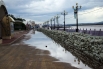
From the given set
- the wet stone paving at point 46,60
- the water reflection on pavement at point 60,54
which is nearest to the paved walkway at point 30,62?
the wet stone paving at point 46,60

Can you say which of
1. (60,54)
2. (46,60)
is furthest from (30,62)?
(60,54)

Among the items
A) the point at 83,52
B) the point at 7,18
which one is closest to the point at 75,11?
the point at 7,18

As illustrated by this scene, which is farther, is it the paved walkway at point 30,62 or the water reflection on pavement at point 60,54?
the water reflection on pavement at point 60,54

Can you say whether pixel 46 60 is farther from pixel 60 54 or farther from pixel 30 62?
pixel 60 54

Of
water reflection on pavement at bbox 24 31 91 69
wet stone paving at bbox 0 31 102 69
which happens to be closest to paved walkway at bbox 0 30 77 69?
wet stone paving at bbox 0 31 102 69

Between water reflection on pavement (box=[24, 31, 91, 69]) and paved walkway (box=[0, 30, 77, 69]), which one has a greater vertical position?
paved walkway (box=[0, 30, 77, 69])

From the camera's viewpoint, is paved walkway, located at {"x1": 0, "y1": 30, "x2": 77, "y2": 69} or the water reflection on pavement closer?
paved walkway, located at {"x1": 0, "y1": 30, "x2": 77, "y2": 69}

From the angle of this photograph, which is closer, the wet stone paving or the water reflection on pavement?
the wet stone paving

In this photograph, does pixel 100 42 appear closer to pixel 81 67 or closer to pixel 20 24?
pixel 81 67

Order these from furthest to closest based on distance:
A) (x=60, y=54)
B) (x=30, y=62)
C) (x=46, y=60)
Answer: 1. (x=60, y=54)
2. (x=46, y=60)
3. (x=30, y=62)

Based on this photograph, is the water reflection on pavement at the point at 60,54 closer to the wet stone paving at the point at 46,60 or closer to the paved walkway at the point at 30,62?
the wet stone paving at the point at 46,60

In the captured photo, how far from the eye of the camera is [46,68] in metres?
8.09

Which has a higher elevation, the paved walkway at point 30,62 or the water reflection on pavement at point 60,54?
the paved walkway at point 30,62

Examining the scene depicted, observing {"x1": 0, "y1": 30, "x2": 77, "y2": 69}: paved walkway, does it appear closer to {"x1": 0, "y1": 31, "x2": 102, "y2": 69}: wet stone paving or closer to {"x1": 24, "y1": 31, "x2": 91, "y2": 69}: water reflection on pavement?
{"x1": 0, "y1": 31, "x2": 102, "y2": 69}: wet stone paving
